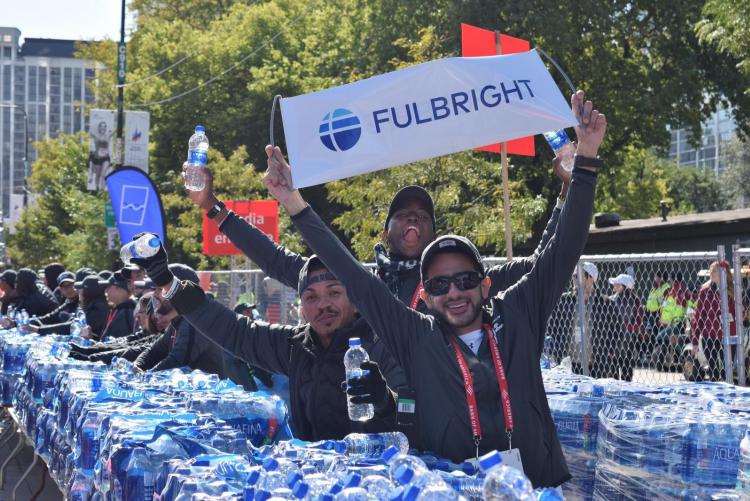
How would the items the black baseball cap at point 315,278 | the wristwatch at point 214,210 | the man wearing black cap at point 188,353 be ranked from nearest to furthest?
the black baseball cap at point 315,278 < the wristwatch at point 214,210 < the man wearing black cap at point 188,353

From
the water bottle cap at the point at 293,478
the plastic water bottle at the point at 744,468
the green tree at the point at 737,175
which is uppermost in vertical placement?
the green tree at the point at 737,175

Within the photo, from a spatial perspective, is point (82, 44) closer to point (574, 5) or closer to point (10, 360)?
point (574, 5)

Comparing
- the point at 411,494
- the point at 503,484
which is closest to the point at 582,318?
the point at 411,494

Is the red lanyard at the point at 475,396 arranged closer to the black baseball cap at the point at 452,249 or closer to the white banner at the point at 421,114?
the black baseball cap at the point at 452,249

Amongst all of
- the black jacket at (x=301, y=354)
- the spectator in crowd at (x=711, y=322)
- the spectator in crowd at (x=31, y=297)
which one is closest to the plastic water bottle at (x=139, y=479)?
the black jacket at (x=301, y=354)

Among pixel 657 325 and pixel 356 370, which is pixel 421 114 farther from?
pixel 657 325

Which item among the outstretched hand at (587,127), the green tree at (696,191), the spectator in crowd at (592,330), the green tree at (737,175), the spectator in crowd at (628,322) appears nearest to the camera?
the outstretched hand at (587,127)

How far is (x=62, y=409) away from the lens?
6.78 m

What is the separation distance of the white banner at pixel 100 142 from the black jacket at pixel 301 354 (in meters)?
25.5

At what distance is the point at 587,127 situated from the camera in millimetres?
4363

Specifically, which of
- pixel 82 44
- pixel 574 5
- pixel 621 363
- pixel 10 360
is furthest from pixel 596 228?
pixel 82 44

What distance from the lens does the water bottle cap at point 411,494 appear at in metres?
2.90

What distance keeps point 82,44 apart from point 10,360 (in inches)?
2009

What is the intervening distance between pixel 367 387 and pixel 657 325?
27.9 ft
